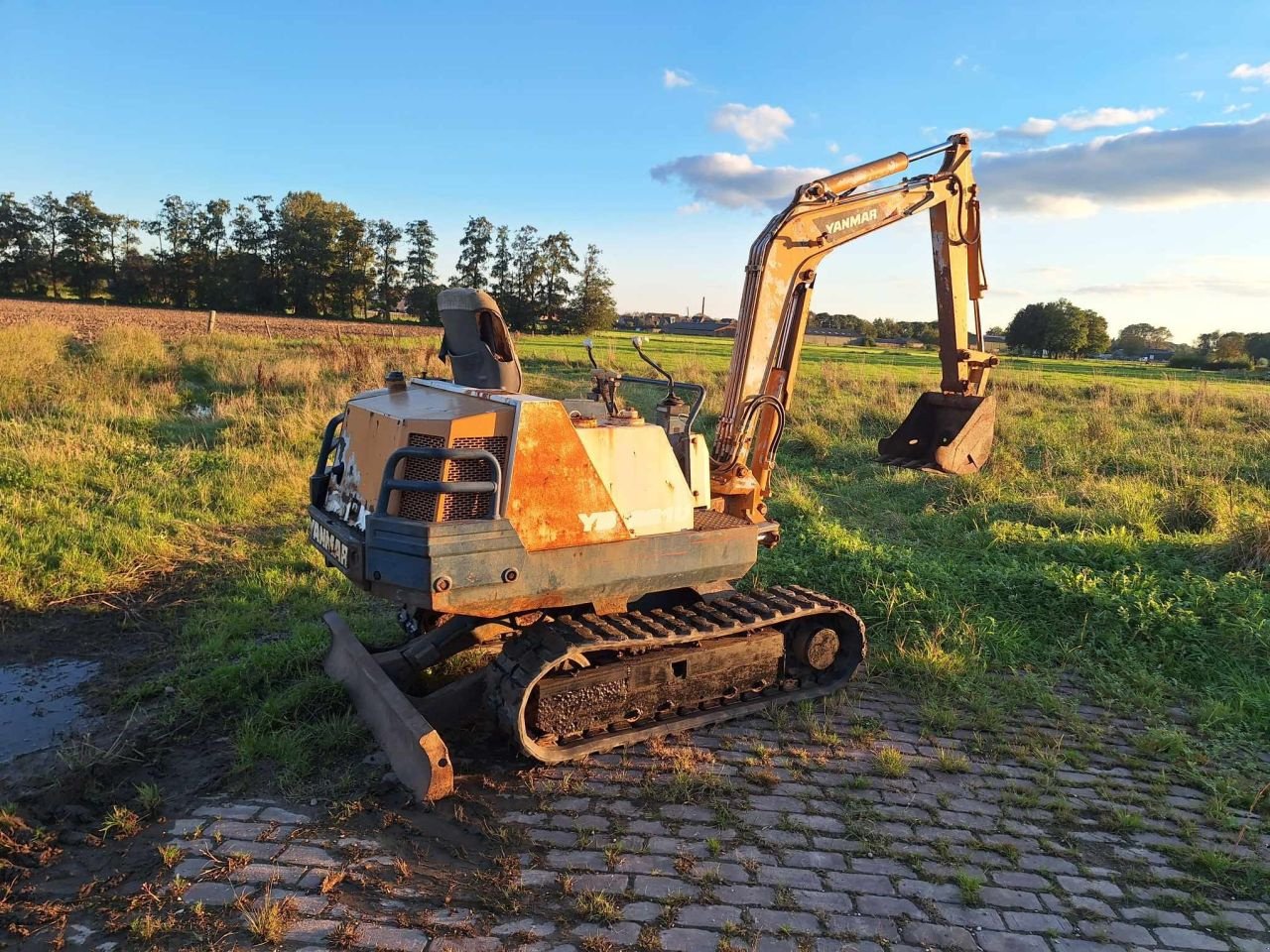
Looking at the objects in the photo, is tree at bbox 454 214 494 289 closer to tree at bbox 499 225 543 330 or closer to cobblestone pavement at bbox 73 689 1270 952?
tree at bbox 499 225 543 330

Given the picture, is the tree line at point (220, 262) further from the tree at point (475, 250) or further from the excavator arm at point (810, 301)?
the excavator arm at point (810, 301)

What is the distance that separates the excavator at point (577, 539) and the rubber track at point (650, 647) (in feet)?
0.05

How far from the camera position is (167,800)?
392 centimetres

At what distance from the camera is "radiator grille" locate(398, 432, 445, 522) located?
3793mm

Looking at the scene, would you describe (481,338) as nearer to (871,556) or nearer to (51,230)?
(871,556)

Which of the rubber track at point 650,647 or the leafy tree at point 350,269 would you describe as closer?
the rubber track at point 650,647

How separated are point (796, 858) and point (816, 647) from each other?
1819 millimetres

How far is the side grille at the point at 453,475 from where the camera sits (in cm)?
380

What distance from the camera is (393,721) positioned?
4141 mm

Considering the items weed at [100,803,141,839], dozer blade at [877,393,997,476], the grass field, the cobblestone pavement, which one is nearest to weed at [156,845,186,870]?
the cobblestone pavement

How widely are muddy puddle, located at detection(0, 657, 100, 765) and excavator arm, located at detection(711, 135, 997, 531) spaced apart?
4395 millimetres

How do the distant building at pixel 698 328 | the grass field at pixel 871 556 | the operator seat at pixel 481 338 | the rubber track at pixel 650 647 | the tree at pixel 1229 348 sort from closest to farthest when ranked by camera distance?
the rubber track at pixel 650 647 → the operator seat at pixel 481 338 → the grass field at pixel 871 556 → the tree at pixel 1229 348 → the distant building at pixel 698 328

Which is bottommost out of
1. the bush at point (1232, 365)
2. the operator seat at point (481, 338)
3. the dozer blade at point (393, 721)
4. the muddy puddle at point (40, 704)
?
the muddy puddle at point (40, 704)

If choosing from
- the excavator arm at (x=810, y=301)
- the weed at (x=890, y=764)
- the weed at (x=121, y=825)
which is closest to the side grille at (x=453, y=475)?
the weed at (x=121, y=825)
